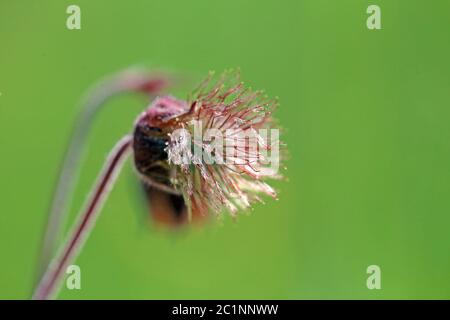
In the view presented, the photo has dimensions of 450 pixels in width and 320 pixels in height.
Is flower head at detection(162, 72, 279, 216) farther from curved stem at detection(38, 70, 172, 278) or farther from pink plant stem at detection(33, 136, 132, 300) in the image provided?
curved stem at detection(38, 70, 172, 278)

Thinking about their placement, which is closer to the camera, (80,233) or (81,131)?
(80,233)

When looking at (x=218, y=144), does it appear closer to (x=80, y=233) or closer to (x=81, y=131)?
(x=80, y=233)

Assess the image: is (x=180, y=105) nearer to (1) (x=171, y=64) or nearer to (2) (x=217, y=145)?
(2) (x=217, y=145)

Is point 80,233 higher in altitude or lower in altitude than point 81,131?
lower

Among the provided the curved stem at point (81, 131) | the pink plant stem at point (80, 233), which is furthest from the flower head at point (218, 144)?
the curved stem at point (81, 131)

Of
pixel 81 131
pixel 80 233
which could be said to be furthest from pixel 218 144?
pixel 81 131

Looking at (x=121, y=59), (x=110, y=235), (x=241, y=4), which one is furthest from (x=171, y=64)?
(x=110, y=235)
